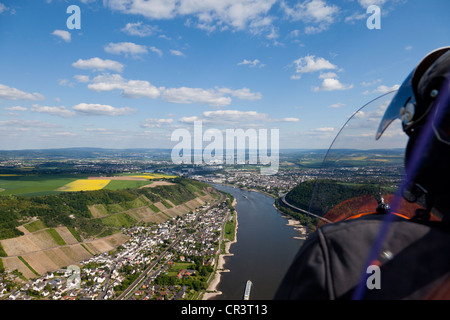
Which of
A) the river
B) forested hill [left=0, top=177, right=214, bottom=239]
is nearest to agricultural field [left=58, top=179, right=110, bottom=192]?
forested hill [left=0, top=177, right=214, bottom=239]

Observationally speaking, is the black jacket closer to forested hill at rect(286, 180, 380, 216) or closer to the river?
forested hill at rect(286, 180, 380, 216)

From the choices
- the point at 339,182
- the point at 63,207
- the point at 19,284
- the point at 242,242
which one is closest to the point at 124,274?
the point at 19,284

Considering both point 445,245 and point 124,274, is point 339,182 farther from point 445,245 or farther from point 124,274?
point 124,274

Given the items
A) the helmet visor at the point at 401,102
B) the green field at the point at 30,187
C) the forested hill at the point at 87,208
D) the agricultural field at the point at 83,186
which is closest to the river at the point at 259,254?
the helmet visor at the point at 401,102

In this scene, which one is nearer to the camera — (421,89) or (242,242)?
(421,89)

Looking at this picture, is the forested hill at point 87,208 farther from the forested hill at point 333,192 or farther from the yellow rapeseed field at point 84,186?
the forested hill at point 333,192

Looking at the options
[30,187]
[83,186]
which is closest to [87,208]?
[83,186]
